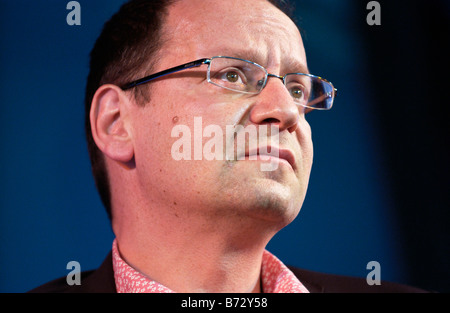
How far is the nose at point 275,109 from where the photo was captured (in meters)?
1.27

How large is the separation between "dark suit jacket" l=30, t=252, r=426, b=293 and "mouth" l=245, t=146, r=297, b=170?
0.54 metres

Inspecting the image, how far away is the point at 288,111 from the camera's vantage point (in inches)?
50.5

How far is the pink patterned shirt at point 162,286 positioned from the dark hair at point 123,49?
0.81 feet

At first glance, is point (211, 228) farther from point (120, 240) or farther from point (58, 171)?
point (58, 171)

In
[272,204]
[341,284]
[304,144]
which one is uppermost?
[304,144]

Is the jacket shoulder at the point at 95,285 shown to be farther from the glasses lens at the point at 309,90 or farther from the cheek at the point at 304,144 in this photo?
the glasses lens at the point at 309,90

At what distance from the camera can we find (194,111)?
50.4 inches

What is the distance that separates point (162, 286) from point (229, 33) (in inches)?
29.2

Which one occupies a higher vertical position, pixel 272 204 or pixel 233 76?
pixel 233 76

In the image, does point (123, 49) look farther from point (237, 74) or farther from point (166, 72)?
point (237, 74)

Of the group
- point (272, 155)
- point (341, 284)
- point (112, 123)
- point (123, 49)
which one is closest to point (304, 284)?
point (341, 284)

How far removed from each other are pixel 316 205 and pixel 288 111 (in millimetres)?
912

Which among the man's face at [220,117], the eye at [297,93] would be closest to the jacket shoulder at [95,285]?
the man's face at [220,117]

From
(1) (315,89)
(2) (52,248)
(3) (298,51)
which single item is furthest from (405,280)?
(2) (52,248)
